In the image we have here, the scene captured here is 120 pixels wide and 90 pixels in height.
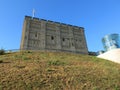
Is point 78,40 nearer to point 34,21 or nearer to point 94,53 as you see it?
point 94,53

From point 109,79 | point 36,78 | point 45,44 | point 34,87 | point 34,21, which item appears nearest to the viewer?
point 34,87

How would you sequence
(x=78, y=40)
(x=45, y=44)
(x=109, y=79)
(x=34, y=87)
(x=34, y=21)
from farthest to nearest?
(x=78, y=40)
(x=34, y=21)
(x=45, y=44)
(x=109, y=79)
(x=34, y=87)

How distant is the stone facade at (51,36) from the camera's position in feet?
130

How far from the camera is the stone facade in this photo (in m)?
39.5

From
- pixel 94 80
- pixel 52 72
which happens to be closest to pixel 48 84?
pixel 52 72

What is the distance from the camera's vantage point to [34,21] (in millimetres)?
42969

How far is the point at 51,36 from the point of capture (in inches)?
1687

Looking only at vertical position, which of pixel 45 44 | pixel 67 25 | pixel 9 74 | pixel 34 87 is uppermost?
pixel 67 25

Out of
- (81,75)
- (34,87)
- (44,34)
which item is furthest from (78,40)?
(34,87)

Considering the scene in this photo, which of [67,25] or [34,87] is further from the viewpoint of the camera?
[67,25]

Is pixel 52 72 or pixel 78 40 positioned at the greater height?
pixel 78 40

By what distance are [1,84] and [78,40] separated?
127ft

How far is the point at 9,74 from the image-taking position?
10203 mm

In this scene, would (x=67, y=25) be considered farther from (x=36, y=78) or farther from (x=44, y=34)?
(x=36, y=78)
